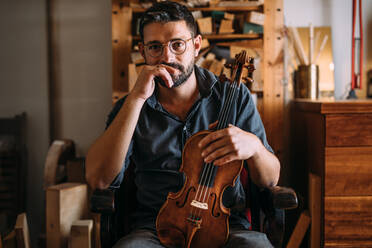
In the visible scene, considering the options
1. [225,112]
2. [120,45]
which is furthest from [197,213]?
[120,45]

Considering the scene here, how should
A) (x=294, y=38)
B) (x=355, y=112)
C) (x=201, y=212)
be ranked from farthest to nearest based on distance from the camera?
1. (x=294, y=38)
2. (x=355, y=112)
3. (x=201, y=212)

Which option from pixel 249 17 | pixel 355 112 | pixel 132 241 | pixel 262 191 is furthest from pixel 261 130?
pixel 249 17

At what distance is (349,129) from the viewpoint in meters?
1.58

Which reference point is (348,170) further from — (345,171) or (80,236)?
(80,236)

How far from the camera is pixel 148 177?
4.48 feet

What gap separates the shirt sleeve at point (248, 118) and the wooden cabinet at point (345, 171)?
0.43m

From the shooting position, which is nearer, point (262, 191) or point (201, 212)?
point (201, 212)

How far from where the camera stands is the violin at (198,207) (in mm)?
1056

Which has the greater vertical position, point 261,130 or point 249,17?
point 249,17

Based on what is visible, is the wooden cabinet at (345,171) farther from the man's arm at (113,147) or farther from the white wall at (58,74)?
the white wall at (58,74)

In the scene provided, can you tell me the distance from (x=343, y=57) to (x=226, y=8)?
904 mm

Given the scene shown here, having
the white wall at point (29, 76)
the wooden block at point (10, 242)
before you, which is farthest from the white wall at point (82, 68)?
the wooden block at point (10, 242)

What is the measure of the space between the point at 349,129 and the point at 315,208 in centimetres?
45

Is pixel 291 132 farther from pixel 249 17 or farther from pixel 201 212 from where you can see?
pixel 201 212
